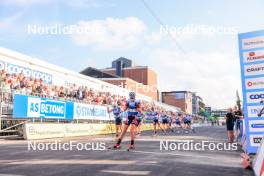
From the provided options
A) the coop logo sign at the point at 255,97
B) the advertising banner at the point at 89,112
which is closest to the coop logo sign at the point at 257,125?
the coop logo sign at the point at 255,97

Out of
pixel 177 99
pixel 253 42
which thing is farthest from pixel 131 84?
pixel 177 99

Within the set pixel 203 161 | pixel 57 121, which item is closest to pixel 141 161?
pixel 203 161

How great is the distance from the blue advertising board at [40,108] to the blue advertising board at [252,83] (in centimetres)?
1162

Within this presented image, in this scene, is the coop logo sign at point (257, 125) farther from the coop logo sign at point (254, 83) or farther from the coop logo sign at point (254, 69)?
the coop logo sign at point (254, 69)

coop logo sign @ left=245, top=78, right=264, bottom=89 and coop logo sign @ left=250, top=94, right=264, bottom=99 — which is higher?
coop logo sign @ left=245, top=78, right=264, bottom=89

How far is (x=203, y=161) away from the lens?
33.2 ft

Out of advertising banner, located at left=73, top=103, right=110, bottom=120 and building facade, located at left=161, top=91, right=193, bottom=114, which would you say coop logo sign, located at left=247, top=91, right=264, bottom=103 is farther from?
building facade, located at left=161, top=91, right=193, bottom=114

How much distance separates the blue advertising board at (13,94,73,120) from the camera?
750 inches

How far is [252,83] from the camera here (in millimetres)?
12070

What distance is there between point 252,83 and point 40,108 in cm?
1279

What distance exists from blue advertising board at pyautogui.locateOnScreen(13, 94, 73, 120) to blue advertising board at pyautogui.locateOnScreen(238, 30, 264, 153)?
11615 millimetres

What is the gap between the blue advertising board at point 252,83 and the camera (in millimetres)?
11906

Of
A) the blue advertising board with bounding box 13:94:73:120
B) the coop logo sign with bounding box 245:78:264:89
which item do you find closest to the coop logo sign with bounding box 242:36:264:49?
the coop logo sign with bounding box 245:78:264:89

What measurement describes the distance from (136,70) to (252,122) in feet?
292
